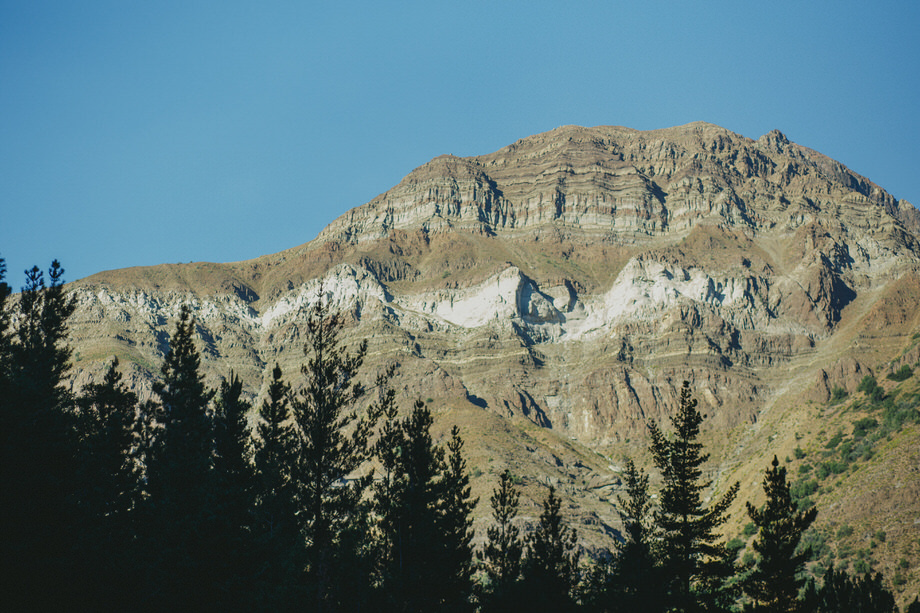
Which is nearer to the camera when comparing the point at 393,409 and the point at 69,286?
the point at 393,409

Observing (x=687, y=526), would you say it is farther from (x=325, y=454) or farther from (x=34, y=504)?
(x=34, y=504)

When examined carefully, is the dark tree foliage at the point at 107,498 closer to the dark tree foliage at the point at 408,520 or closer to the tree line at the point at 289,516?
the tree line at the point at 289,516

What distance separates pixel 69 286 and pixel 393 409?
172366 mm

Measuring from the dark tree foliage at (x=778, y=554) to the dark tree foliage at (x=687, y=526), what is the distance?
6.06 feet

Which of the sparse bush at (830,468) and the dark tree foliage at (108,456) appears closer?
the dark tree foliage at (108,456)

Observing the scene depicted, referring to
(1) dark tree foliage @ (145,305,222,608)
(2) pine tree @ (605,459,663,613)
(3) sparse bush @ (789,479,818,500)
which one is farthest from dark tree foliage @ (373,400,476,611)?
(3) sparse bush @ (789,479,818,500)

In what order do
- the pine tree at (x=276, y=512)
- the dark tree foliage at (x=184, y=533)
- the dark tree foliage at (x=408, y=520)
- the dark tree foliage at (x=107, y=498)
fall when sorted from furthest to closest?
the dark tree foliage at (x=408, y=520), the pine tree at (x=276, y=512), the dark tree foliage at (x=107, y=498), the dark tree foliage at (x=184, y=533)

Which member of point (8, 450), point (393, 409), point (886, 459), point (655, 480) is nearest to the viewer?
point (8, 450)

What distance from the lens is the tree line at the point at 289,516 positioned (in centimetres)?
3019

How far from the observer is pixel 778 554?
1706 inches

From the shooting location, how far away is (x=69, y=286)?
19588 cm

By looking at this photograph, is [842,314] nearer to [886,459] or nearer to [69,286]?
[886,459]

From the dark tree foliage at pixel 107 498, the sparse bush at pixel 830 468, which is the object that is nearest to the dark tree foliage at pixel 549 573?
the dark tree foliage at pixel 107 498

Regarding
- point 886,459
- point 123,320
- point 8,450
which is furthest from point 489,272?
point 8,450
